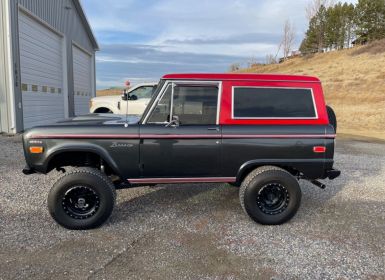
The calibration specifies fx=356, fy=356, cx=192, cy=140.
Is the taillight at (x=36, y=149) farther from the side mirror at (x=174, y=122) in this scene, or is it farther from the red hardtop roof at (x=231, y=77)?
the red hardtop roof at (x=231, y=77)

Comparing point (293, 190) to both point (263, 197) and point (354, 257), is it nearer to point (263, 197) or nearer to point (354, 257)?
point (263, 197)

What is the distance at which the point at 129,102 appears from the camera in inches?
442

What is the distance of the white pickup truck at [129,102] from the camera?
11172 mm

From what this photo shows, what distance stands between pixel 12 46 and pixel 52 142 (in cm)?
780

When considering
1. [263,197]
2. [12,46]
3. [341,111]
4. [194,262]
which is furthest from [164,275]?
[341,111]

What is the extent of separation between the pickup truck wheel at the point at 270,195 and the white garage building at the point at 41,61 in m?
8.91

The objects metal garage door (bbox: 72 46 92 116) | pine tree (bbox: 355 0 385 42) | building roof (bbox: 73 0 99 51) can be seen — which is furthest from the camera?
pine tree (bbox: 355 0 385 42)

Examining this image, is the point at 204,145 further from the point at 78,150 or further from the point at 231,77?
the point at 78,150

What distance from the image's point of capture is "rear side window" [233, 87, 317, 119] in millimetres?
4641

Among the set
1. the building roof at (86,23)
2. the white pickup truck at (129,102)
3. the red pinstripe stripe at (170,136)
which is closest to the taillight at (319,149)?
the red pinstripe stripe at (170,136)

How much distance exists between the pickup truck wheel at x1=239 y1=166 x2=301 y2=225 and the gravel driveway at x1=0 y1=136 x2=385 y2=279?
157 millimetres

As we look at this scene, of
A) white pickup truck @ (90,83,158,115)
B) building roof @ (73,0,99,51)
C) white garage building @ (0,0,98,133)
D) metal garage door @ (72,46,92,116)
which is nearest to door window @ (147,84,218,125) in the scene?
white pickup truck @ (90,83,158,115)

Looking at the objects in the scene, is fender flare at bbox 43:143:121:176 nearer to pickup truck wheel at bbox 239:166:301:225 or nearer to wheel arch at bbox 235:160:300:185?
wheel arch at bbox 235:160:300:185

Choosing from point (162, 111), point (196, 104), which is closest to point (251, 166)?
point (196, 104)
